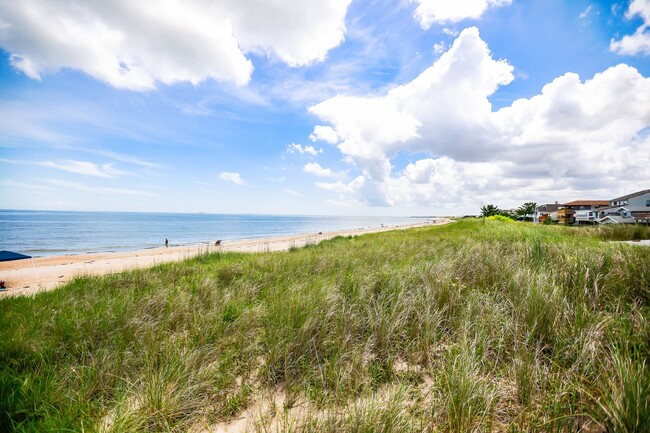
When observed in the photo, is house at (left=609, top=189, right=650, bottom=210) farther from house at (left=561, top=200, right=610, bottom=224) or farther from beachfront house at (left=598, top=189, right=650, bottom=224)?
house at (left=561, top=200, right=610, bottom=224)

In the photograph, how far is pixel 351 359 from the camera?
3219mm

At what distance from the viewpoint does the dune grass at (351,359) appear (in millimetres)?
2281

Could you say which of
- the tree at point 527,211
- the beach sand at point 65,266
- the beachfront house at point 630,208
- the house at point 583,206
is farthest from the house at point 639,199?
the beach sand at point 65,266

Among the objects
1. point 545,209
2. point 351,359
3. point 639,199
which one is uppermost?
point 639,199

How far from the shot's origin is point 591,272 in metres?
5.00

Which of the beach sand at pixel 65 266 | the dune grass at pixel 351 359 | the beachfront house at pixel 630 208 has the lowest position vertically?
the beach sand at pixel 65 266

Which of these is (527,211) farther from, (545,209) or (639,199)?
(639,199)

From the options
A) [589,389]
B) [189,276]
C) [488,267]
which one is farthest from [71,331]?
[488,267]

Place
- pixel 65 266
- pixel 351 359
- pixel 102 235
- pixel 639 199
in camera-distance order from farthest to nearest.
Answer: pixel 639 199 → pixel 102 235 → pixel 65 266 → pixel 351 359

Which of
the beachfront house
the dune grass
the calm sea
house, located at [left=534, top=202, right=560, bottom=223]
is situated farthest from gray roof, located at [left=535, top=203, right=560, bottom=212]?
the dune grass

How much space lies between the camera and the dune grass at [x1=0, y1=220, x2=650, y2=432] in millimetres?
2281

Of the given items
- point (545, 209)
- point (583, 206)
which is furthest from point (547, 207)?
point (583, 206)

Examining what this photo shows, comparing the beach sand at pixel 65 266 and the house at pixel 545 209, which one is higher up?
the house at pixel 545 209

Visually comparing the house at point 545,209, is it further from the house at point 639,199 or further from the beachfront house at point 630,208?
the house at point 639,199
